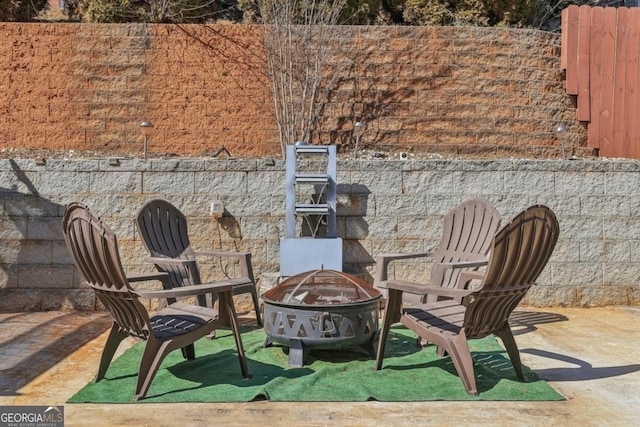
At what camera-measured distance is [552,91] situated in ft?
27.1

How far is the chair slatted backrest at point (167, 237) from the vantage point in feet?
14.1

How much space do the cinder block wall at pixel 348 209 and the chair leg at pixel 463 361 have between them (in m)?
2.44

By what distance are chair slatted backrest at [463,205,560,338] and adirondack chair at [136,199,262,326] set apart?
68.9 inches

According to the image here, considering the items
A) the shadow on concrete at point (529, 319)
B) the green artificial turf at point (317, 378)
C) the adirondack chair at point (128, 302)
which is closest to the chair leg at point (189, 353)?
the green artificial turf at point (317, 378)

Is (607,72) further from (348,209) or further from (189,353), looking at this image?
(189,353)

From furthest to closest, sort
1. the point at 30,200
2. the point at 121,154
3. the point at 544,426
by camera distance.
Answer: the point at 121,154
the point at 30,200
the point at 544,426

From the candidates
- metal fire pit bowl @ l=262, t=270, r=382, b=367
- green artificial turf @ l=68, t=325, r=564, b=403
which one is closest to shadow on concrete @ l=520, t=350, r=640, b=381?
green artificial turf @ l=68, t=325, r=564, b=403

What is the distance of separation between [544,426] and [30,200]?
487 centimetres

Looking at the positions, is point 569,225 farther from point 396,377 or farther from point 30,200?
point 30,200

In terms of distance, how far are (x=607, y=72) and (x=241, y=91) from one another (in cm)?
501

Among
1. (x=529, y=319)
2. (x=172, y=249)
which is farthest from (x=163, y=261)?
(x=529, y=319)

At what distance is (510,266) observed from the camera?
3121mm

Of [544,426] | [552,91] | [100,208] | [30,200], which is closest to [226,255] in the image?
[100,208]

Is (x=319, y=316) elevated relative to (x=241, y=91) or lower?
lower
